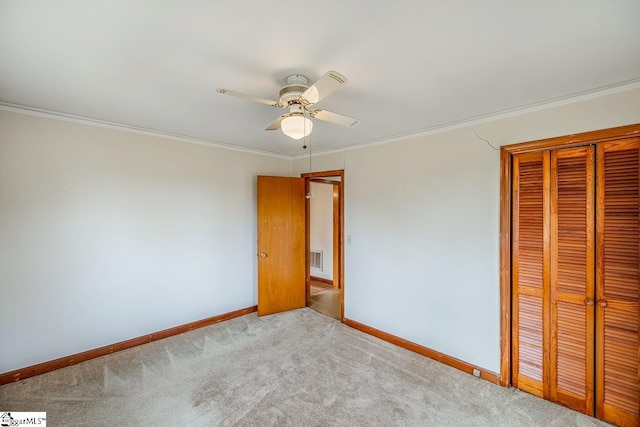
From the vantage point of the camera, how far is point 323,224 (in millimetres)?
5750

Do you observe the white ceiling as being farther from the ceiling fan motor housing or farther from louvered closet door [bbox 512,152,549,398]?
louvered closet door [bbox 512,152,549,398]

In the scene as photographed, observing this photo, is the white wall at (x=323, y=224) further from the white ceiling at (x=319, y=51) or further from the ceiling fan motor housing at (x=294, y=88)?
the ceiling fan motor housing at (x=294, y=88)

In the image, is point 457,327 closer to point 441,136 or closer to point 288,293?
point 441,136

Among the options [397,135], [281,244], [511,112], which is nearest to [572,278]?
[511,112]

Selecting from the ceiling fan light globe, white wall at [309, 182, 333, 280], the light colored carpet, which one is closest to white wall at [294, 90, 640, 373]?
the light colored carpet

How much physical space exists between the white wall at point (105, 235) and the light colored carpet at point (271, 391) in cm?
39

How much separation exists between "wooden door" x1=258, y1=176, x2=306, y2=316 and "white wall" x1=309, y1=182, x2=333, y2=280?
140 centimetres

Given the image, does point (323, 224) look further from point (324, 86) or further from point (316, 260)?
point (324, 86)

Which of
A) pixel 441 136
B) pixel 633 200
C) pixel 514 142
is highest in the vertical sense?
pixel 441 136

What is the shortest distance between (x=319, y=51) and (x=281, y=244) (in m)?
2.99

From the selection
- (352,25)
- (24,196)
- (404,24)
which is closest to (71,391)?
(24,196)

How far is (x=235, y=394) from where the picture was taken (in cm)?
223

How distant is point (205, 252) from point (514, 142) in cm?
354

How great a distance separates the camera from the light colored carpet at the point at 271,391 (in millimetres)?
1990
